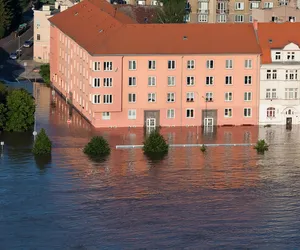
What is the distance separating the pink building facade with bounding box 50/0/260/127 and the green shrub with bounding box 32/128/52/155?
650cm

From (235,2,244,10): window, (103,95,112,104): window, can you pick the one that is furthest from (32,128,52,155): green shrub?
(235,2,244,10): window

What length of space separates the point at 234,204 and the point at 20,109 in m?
16.7

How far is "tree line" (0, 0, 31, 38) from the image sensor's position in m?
99.1

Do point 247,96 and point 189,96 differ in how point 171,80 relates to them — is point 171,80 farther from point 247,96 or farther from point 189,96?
point 247,96

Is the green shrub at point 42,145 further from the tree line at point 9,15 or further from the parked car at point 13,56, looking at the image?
the tree line at point 9,15

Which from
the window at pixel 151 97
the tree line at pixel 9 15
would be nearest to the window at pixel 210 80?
the window at pixel 151 97

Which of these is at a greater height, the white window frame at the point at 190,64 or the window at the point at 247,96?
the white window frame at the point at 190,64

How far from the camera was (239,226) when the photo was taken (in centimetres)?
5575

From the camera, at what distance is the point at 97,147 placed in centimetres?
6756

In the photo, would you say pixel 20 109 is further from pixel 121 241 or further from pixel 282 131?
pixel 121 241

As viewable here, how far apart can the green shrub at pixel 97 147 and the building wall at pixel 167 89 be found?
582 cm

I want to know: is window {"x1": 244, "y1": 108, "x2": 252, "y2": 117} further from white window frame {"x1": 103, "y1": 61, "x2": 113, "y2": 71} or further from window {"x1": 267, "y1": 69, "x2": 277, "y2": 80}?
white window frame {"x1": 103, "y1": 61, "x2": 113, "y2": 71}

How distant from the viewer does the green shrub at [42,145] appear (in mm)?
67062

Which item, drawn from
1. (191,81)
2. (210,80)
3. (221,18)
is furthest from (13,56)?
(210,80)
